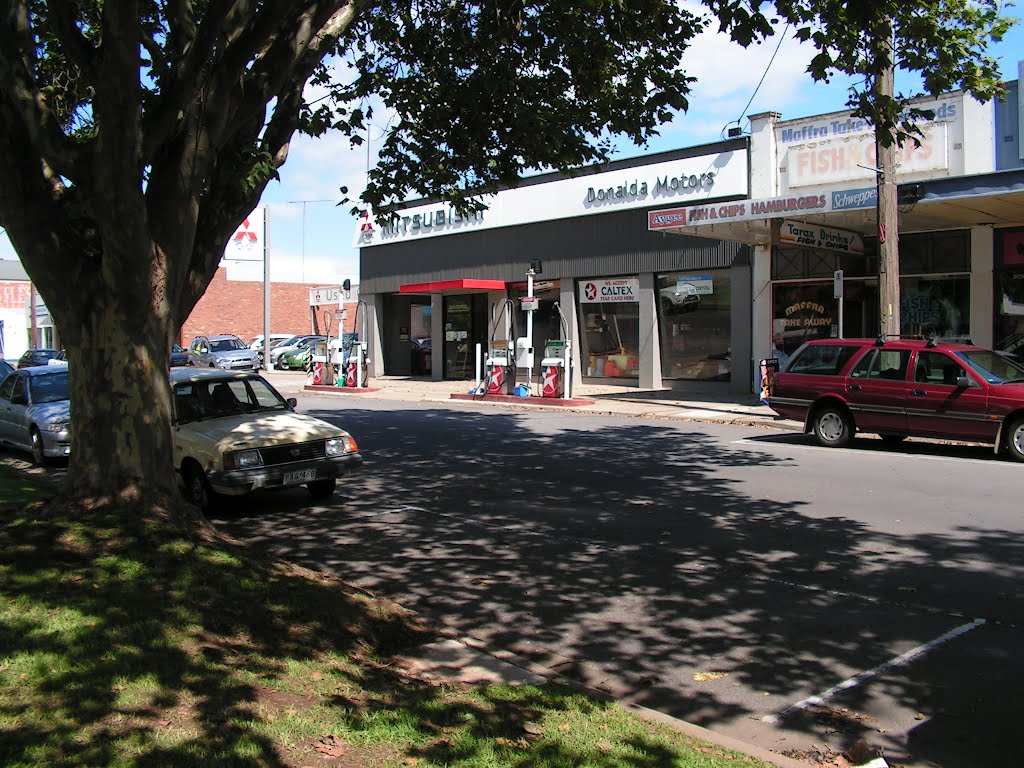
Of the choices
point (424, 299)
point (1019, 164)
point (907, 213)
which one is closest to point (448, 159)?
point (907, 213)

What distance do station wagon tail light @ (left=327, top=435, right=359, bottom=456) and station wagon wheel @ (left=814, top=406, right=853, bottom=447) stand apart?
835 cm

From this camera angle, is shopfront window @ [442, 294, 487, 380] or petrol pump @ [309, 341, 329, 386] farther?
shopfront window @ [442, 294, 487, 380]

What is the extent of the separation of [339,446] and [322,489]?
888mm

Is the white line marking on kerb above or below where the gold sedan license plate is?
below

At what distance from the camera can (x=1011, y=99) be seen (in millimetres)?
18625

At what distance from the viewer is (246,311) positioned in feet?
192

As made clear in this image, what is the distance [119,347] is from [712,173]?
2049cm

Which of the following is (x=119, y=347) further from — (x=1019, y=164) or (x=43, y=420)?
(x=1019, y=164)

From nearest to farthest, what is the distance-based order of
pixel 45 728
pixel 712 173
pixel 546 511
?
pixel 45 728, pixel 546 511, pixel 712 173

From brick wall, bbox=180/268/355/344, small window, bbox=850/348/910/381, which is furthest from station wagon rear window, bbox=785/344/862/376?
brick wall, bbox=180/268/355/344

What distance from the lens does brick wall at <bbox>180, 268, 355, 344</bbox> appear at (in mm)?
56500

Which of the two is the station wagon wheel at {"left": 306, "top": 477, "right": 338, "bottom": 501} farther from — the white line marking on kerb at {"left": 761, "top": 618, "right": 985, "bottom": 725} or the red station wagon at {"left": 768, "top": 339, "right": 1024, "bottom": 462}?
the red station wagon at {"left": 768, "top": 339, "right": 1024, "bottom": 462}

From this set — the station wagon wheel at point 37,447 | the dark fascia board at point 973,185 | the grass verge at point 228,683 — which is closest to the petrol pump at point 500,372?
the dark fascia board at point 973,185

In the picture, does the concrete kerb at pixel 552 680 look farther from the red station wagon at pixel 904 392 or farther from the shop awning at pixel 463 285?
the shop awning at pixel 463 285
